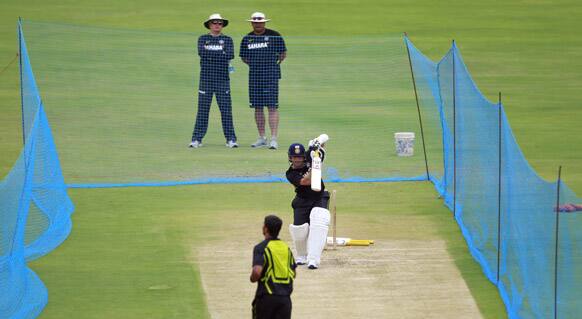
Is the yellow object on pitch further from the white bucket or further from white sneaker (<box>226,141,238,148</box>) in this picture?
white sneaker (<box>226,141,238,148</box>)

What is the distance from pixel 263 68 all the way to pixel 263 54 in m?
0.24

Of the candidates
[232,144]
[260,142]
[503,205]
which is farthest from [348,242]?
[232,144]

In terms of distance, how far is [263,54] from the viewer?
2069cm

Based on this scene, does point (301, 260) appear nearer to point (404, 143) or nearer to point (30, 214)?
point (30, 214)

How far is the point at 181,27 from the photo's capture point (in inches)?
1225

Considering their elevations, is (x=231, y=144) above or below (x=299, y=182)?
below

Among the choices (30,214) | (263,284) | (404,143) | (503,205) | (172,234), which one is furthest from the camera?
(404,143)

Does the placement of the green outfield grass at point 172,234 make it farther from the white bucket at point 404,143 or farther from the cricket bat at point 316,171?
the cricket bat at point 316,171

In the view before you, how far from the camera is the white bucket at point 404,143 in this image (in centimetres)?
2031

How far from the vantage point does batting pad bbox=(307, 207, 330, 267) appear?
14.0m

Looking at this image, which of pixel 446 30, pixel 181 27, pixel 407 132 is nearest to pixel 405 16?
pixel 446 30

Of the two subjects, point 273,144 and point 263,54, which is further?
point 273,144

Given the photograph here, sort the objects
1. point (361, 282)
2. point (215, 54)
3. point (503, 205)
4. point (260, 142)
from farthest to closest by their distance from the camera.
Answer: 1. point (260, 142)
2. point (215, 54)
3. point (361, 282)
4. point (503, 205)

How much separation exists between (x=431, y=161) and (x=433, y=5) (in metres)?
15.3
